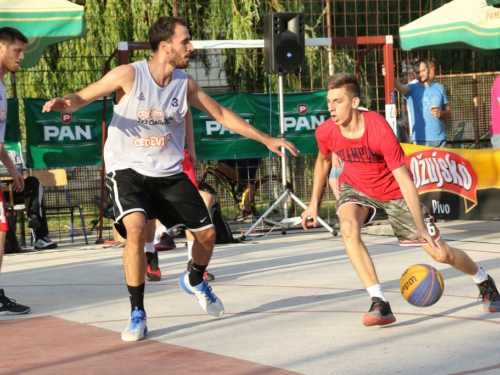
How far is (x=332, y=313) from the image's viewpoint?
7410mm

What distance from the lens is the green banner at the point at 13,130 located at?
44.5 feet

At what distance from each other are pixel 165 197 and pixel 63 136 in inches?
279

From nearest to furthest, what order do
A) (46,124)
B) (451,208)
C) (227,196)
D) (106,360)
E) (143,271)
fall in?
1. (106,360)
2. (143,271)
3. (451,208)
4. (46,124)
5. (227,196)

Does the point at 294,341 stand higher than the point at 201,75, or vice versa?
the point at 201,75

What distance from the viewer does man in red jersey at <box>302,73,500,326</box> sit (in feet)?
22.5

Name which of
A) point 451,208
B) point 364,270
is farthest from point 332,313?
point 451,208

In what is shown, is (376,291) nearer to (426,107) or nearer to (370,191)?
(370,191)

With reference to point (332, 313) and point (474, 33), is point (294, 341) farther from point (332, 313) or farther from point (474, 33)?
point (474, 33)

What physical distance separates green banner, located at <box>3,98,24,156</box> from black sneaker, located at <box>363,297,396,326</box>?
8.15 meters

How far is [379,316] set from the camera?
6676 millimetres

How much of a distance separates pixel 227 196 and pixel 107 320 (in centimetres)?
995

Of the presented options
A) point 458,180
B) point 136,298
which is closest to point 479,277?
point 136,298

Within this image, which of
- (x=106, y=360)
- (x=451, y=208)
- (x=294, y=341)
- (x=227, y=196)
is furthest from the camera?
(x=227, y=196)

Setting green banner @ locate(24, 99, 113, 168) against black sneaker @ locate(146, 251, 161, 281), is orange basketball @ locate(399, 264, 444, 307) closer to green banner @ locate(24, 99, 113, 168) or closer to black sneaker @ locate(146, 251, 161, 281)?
black sneaker @ locate(146, 251, 161, 281)
